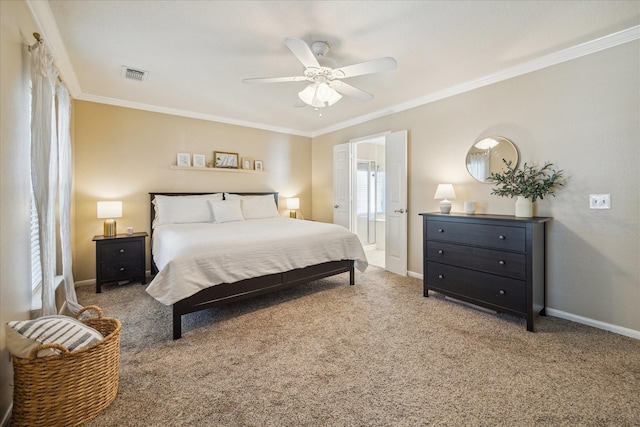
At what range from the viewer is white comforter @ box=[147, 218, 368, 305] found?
7.68 feet

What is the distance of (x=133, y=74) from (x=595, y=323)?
5152mm

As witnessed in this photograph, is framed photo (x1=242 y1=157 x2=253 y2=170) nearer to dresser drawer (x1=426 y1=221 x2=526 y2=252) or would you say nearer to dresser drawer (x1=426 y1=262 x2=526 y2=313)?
dresser drawer (x1=426 y1=221 x2=526 y2=252)

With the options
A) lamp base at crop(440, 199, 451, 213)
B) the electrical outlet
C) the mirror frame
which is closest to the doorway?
lamp base at crop(440, 199, 451, 213)

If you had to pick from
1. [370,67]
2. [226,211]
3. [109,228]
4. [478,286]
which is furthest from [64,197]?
[478,286]

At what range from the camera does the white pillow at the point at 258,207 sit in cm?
461

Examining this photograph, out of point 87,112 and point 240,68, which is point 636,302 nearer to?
point 240,68

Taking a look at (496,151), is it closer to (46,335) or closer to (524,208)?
(524,208)

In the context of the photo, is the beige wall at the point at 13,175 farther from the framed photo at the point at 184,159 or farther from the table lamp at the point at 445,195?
the table lamp at the point at 445,195

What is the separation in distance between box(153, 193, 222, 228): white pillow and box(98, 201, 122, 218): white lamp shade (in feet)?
1.52

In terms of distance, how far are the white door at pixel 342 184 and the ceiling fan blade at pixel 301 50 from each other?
9.27 feet

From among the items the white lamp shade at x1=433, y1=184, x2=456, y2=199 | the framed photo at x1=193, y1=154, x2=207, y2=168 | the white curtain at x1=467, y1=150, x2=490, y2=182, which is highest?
the framed photo at x1=193, y1=154, x2=207, y2=168

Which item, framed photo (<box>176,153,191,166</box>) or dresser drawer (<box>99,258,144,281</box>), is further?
framed photo (<box>176,153,191,166</box>)

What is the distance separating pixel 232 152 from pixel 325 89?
9.54 feet

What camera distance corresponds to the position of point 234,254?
2650 mm
